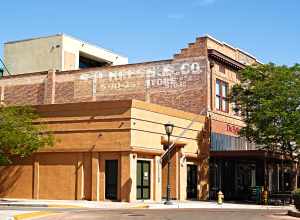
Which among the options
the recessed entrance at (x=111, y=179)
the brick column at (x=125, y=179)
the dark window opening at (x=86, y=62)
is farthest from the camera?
the dark window opening at (x=86, y=62)

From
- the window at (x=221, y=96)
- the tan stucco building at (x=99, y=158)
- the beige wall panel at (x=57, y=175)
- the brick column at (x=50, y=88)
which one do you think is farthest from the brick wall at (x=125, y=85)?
the beige wall panel at (x=57, y=175)

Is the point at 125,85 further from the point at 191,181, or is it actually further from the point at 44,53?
the point at 44,53

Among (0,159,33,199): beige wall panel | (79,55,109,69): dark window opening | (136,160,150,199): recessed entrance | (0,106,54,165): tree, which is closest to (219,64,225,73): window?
(136,160,150,199): recessed entrance

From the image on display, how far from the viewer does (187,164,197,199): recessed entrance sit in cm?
4225

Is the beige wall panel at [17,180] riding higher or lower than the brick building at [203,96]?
lower

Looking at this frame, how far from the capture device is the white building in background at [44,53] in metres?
63.2

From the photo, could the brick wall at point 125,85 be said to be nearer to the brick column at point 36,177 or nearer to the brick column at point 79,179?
the brick column at point 79,179

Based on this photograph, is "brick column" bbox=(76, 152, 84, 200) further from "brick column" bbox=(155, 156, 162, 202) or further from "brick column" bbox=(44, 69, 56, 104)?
"brick column" bbox=(44, 69, 56, 104)

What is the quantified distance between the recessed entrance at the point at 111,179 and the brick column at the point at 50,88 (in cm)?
2044

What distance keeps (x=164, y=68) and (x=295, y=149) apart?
1331 centimetres

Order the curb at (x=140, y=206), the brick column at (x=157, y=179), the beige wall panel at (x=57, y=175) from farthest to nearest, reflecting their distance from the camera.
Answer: the brick column at (x=157, y=179)
the beige wall panel at (x=57, y=175)
the curb at (x=140, y=206)

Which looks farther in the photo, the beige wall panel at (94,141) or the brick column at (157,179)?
the brick column at (157,179)

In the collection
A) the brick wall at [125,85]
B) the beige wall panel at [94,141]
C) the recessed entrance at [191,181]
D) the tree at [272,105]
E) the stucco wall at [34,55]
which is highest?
the stucco wall at [34,55]

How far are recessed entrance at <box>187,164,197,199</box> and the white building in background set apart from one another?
78.9ft
